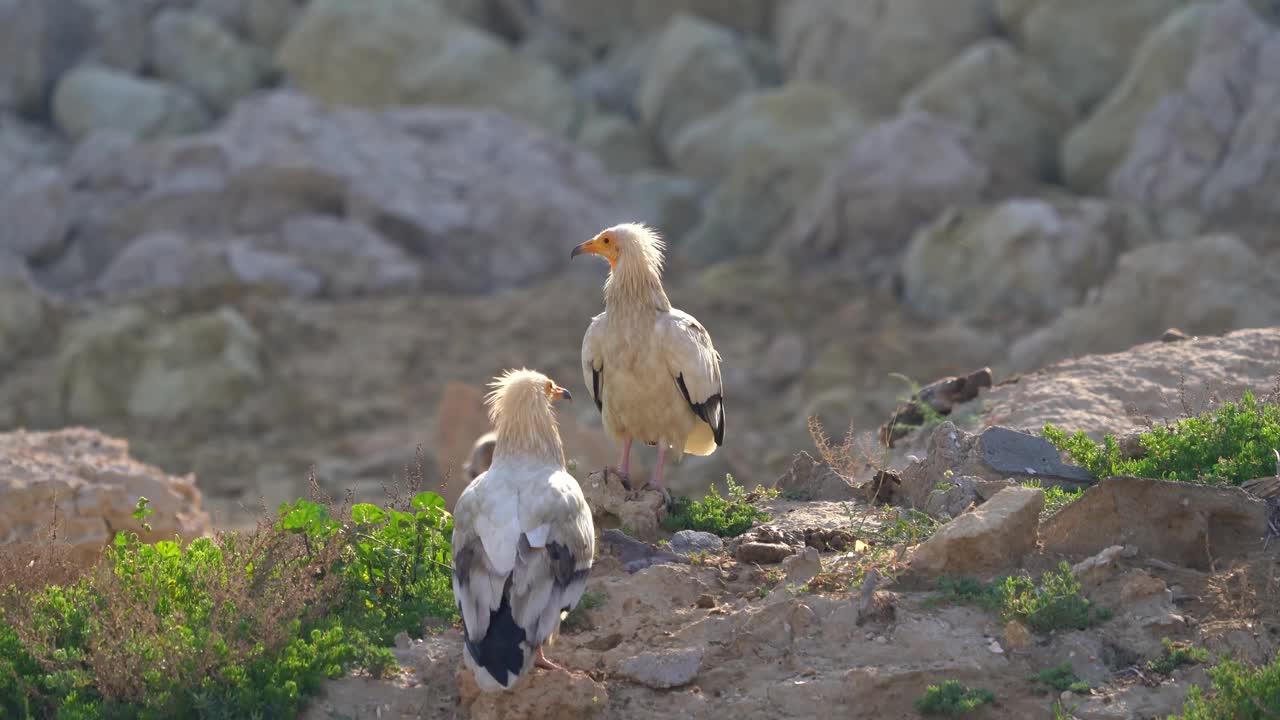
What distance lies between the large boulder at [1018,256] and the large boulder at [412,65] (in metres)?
10.0

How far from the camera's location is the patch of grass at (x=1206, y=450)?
295 inches

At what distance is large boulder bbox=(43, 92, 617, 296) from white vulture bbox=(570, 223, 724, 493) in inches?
544

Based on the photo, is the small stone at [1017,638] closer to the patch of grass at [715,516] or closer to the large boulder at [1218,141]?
the patch of grass at [715,516]

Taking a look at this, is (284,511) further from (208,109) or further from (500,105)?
(208,109)

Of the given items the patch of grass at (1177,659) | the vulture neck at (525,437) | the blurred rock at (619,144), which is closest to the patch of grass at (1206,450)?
the patch of grass at (1177,659)

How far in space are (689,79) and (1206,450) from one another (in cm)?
2109

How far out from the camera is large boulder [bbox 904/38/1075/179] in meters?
23.1

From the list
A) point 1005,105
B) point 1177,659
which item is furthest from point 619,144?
point 1177,659

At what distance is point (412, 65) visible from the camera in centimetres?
2866

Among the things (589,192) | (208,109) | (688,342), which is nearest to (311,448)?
(589,192)

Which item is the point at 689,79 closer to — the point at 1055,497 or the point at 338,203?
the point at 338,203

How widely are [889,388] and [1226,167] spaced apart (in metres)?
5.83

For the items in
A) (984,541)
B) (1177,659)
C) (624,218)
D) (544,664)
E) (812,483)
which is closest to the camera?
(1177,659)

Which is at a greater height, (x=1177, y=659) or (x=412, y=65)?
(x=1177, y=659)
